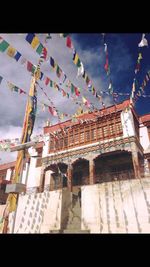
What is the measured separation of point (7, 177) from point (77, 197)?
14534mm

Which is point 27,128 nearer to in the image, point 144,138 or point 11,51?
point 11,51

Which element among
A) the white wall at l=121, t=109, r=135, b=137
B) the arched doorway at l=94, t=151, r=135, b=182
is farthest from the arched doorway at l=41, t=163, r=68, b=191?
the white wall at l=121, t=109, r=135, b=137

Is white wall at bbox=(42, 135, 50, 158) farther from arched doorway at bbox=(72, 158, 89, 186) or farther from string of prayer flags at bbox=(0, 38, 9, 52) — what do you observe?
string of prayer flags at bbox=(0, 38, 9, 52)

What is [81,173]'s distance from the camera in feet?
60.0

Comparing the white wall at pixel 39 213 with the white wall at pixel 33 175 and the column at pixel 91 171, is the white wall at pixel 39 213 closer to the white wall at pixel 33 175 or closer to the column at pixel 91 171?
the column at pixel 91 171

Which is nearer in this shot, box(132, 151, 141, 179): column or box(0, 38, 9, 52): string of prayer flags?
box(0, 38, 9, 52): string of prayer flags

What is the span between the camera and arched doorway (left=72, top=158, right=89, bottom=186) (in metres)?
17.7

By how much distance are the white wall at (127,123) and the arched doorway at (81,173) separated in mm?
4623

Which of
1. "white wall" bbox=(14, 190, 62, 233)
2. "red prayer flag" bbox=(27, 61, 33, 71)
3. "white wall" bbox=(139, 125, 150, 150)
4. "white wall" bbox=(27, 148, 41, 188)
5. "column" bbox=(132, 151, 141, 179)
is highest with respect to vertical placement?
"red prayer flag" bbox=(27, 61, 33, 71)

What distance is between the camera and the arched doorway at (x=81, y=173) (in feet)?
58.1

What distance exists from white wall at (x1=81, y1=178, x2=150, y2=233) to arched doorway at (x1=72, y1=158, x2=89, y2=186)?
6072 millimetres

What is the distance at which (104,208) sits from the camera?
10539 mm
